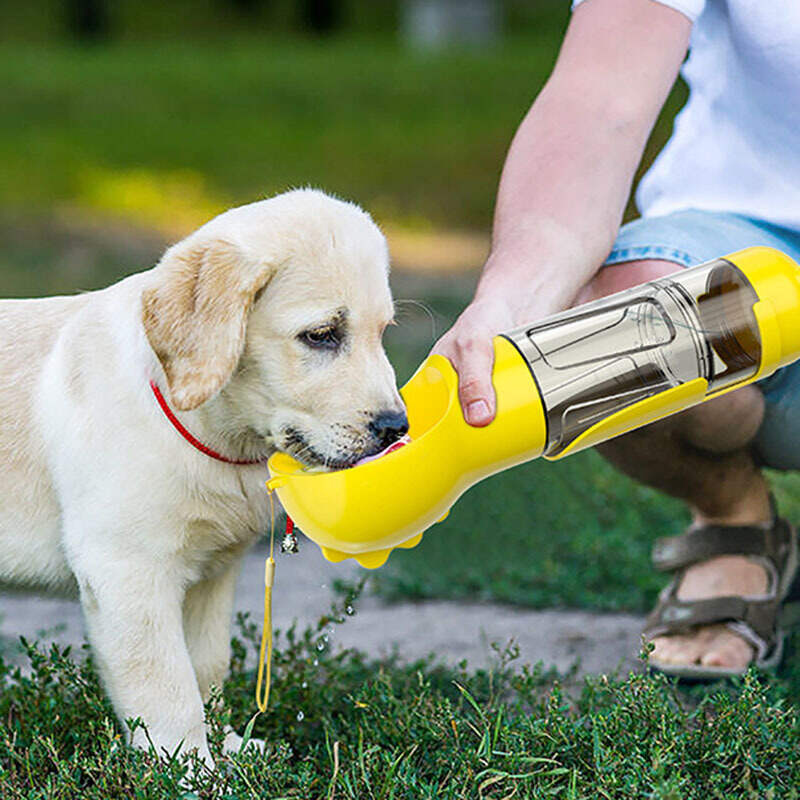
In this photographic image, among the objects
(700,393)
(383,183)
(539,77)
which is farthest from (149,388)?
(539,77)

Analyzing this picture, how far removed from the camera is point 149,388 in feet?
7.96

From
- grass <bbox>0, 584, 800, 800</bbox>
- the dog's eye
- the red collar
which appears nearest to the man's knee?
grass <bbox>0, 584, 800, 800</bbox>

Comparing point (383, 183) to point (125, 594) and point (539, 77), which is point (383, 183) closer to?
point (539, 77)

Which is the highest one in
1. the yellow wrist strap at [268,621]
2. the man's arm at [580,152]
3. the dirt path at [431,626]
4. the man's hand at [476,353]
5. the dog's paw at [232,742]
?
the man's arm at [580,152]

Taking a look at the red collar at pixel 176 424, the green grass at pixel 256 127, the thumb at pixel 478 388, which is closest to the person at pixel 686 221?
the thumb at pixel 478 388

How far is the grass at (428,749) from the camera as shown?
2219 mm

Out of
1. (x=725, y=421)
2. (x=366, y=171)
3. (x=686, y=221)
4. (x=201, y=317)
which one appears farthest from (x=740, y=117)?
(x=366, y=171)

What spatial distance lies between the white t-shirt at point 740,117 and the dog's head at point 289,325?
1.04 m

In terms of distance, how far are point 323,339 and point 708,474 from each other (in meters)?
1.29

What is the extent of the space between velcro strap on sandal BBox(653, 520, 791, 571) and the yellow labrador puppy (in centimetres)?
123

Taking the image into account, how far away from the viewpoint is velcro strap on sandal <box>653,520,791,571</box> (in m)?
3.26

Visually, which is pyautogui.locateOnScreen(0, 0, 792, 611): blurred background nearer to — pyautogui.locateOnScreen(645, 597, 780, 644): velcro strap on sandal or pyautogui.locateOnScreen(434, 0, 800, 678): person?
pyautogui.locateOnScreen(434, 0, 800, 678): person

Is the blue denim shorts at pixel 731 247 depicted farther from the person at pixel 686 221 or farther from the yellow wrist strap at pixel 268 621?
the yellow wrist strap at pixel 268 621

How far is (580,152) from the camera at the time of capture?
2.72 meters
